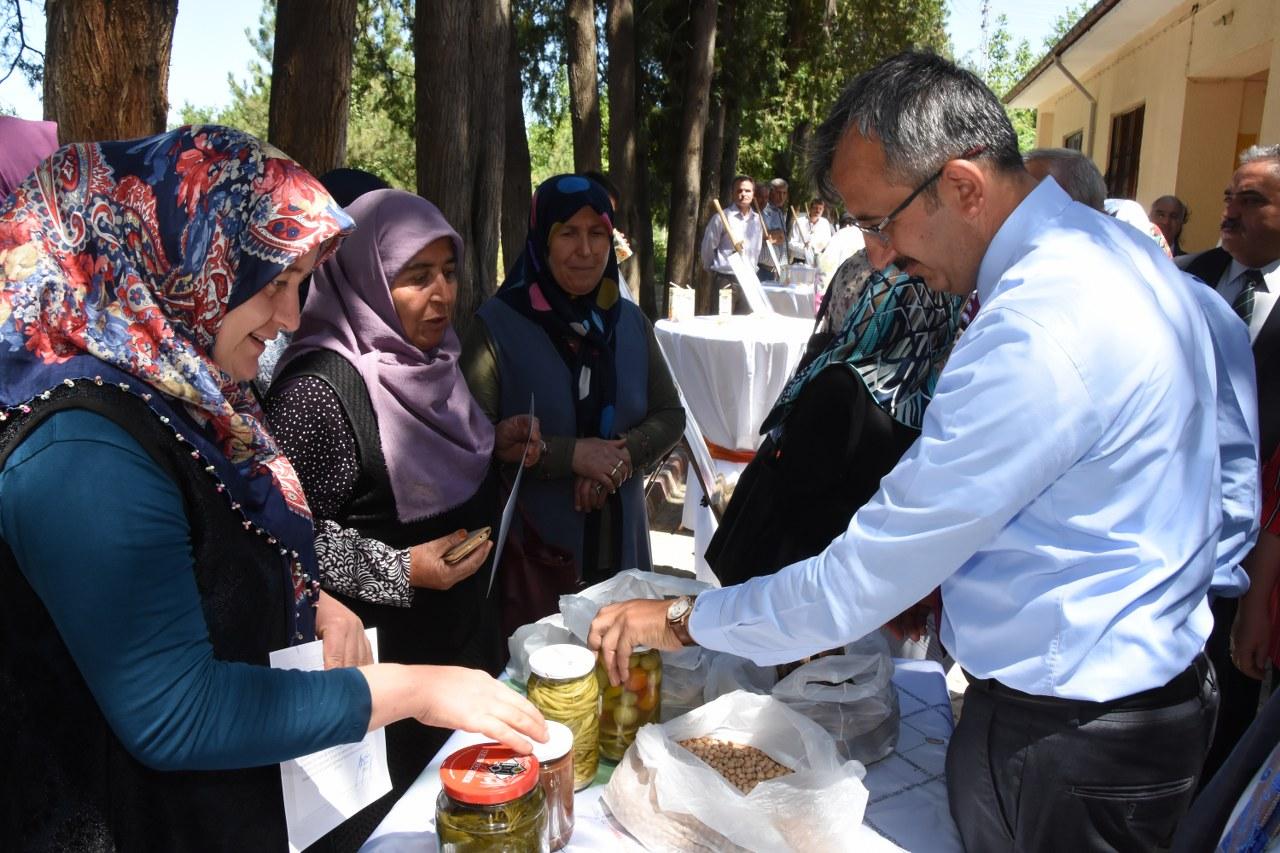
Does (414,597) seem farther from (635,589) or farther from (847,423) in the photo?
(847,423)

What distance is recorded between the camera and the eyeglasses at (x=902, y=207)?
50.9 inches

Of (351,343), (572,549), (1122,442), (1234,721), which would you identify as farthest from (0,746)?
(1234,721)

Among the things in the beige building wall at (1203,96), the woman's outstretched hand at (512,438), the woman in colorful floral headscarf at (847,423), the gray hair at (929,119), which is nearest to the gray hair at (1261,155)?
the woman in colorful floral headscarf at (847,423)

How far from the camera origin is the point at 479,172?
4574 mm

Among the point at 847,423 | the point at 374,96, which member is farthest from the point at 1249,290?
the point at 374,96

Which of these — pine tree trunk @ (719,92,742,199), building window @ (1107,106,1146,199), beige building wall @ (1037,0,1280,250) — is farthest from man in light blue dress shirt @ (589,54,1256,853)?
building window @ (1107,106,1146,199)

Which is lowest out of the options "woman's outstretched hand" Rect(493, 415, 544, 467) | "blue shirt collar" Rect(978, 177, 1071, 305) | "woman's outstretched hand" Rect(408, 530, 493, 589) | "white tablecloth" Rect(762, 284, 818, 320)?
"woman's outstretched hand" Rect(408, 530, 493, 589)

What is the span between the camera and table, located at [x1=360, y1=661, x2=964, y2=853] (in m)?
1.21

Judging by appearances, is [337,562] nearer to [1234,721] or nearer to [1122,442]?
[1122,442]

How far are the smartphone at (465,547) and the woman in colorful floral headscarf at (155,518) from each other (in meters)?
0.58

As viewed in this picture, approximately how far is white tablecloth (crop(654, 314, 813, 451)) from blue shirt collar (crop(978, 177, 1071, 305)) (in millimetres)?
3535

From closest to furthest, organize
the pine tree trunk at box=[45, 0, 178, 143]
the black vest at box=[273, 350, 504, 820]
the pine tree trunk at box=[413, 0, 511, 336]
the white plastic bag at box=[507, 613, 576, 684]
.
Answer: the white plastic bag at box=[507, 613, 576, 684] → the black vest at box=[273, 350, 504, 820] → the pine tree trunk at box=[45, 0, 178, 143] → the pine tree trunk at box=[413, 0, 511, 336]

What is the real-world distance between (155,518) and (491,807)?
1.60 ft

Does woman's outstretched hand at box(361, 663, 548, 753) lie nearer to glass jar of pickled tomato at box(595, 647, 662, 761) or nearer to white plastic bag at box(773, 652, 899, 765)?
glass jar of pickled tomato at box(595, 647, 662, 761)
